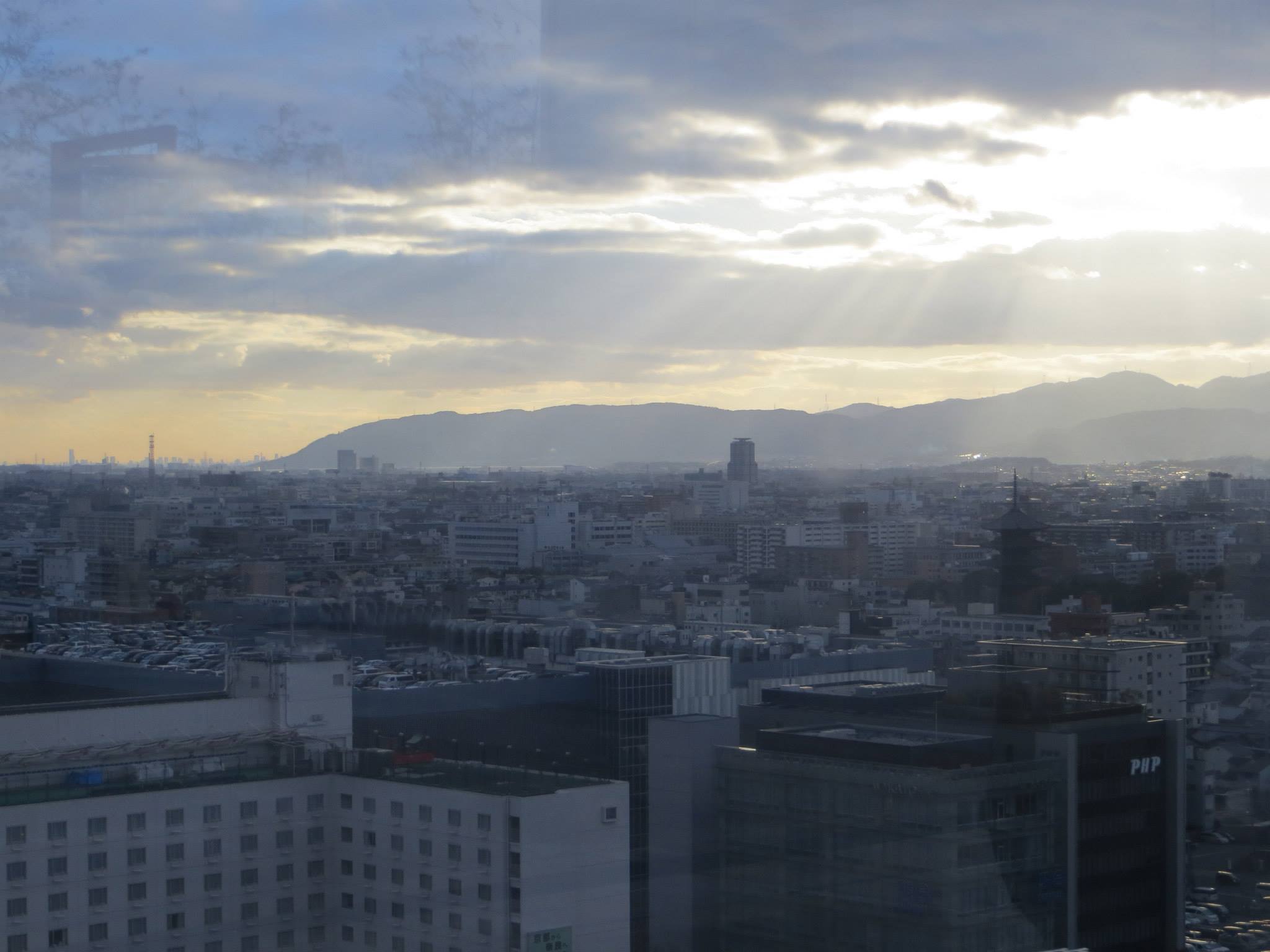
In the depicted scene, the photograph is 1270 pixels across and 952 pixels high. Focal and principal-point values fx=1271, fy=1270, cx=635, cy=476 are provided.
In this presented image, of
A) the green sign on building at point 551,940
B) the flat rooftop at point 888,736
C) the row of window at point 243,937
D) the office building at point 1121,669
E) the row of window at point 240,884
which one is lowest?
the green sign on building at point 551,940

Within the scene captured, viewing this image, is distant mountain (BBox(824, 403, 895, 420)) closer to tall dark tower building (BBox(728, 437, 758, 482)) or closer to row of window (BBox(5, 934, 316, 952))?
tall dark tower building (BBox(728, 437, 758, 482))

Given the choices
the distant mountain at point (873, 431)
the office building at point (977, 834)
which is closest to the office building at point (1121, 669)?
the office building at point (977, 834)

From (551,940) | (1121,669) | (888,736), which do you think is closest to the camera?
(551,940)

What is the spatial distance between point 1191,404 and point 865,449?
947 millimetres

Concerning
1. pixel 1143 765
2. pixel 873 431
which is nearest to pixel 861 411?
pixel 873 431

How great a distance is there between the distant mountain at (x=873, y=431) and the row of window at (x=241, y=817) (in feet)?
5.51

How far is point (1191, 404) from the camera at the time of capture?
327 cm

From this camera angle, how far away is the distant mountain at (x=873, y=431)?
327 centimetres

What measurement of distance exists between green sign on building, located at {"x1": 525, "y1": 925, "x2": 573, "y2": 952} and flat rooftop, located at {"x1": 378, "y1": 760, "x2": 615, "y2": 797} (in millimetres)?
302

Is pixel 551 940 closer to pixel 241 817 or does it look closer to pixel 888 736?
pixel 241 817

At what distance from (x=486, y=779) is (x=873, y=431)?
1559mm

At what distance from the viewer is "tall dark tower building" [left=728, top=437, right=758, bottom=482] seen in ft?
13.6

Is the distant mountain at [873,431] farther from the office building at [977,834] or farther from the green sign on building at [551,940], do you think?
the green sign on building at [551,940]

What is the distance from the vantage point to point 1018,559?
3.99 metres
